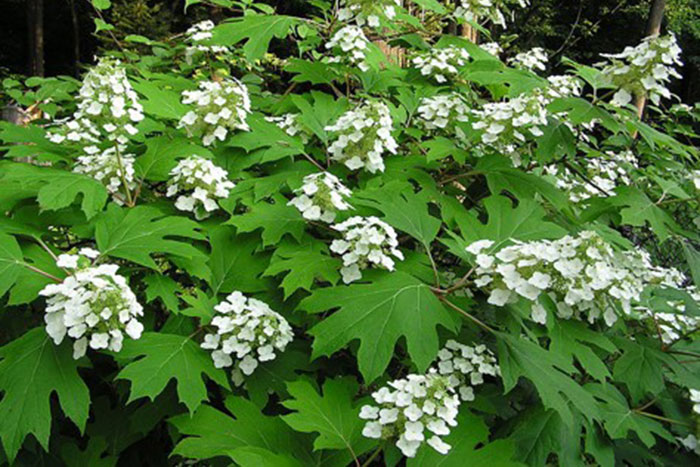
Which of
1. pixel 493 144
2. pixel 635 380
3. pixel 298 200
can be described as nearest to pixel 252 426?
pixel 298 200

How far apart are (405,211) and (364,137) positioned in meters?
0.39

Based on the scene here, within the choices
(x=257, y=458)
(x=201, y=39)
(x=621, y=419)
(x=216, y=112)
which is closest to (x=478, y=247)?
(x=621, y=419)

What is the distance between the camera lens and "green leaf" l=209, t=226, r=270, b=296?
2.08 m

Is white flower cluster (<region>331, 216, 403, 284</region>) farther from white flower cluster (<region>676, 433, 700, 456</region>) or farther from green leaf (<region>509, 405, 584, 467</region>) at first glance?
white flower cluster (<region>676, 433, 700, 456</region>)

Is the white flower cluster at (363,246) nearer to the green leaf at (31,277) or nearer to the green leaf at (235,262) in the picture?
the green leaf at (235,262)

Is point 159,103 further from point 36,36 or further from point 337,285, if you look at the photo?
point 36,36

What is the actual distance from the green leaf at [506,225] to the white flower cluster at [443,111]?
0.59 meters

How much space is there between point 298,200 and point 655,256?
5.58 meters

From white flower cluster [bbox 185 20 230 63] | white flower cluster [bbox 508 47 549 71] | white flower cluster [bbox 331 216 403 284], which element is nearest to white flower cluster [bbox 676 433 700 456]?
white flower cluster [bbox 331 216 403 284]

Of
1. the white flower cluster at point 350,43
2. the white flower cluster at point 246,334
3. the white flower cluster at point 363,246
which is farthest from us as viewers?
the white flower cluster at point 350,43

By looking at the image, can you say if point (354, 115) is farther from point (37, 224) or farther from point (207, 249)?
point (37, 224)

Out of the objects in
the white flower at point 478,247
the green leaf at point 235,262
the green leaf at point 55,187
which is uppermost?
the white flower at point 478,247

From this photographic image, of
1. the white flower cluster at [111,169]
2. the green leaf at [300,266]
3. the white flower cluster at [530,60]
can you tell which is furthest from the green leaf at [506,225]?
the white flower cluster at [530,60]

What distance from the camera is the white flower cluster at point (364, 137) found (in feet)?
7.63
